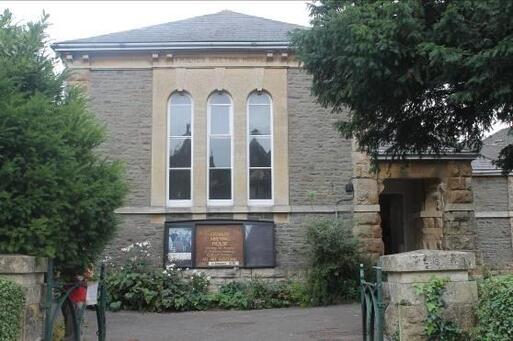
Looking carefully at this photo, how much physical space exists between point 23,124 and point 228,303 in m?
9.23

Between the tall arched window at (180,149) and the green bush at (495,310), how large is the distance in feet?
36.0


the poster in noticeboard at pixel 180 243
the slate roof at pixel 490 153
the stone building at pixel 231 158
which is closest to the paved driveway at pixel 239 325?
the poster in noticeboard at pixel 180 243

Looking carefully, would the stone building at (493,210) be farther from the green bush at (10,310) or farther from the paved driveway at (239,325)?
the green bush at (10,310)

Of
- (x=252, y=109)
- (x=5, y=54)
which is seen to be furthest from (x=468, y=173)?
(x=5, y=54)

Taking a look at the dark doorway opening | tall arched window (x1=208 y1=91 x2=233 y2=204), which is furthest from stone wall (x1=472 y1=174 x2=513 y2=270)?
tall arched window (x1=208 y1=91 x2=233 y2=204)

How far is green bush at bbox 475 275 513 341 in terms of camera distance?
4938 millimetres

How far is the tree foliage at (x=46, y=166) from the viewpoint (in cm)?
584

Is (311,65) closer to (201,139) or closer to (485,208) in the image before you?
(201,139)

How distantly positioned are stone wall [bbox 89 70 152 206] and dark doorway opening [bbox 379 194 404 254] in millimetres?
8490

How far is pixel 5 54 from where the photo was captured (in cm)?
656

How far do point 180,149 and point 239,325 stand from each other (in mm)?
6248

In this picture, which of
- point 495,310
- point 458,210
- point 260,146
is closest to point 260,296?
point 260,146

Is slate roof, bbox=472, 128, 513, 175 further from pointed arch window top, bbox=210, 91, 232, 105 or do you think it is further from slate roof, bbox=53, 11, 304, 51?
pointed arch window top, bbox=210, 91, 232, 105

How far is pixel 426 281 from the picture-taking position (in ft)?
18.7
